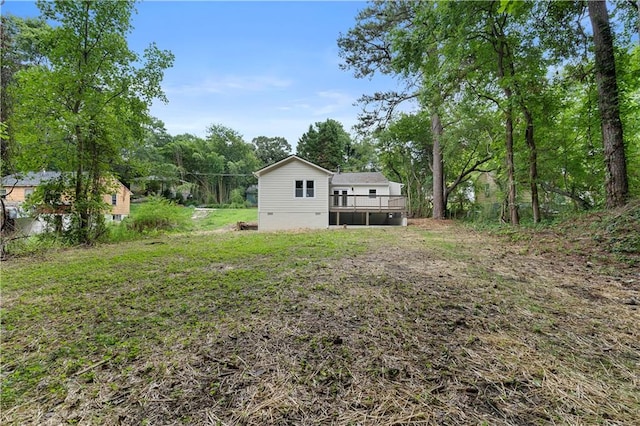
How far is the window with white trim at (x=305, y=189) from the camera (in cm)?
1448

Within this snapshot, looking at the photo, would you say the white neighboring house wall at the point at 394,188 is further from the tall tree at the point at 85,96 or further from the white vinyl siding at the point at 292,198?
the tall tree at the point at 85,96

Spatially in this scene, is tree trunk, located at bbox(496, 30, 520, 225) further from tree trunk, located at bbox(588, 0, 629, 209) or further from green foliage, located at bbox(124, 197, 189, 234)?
green foliage, located at bbox(124, 197, 189, 234)

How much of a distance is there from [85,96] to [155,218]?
237 inches

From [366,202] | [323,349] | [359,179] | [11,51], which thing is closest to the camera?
[323,349]

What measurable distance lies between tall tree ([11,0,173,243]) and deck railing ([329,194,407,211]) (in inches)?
387

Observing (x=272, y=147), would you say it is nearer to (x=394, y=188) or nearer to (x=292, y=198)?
(x=394, y=188)

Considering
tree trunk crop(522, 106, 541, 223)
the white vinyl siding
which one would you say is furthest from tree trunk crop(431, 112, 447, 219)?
tree trunk crop(522, 106, 541, 223)

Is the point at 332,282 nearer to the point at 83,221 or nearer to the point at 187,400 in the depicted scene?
the point at 187,400

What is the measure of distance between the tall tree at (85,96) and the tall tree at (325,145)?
79.7 ft

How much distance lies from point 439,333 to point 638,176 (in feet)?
31.8

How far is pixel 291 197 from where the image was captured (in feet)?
47.3

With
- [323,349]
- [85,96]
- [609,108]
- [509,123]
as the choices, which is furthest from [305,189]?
[323,349]

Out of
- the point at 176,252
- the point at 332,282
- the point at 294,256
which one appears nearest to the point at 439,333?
the point at 332,282

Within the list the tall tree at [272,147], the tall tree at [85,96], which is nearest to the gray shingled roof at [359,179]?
the tall tree at [85,96]
